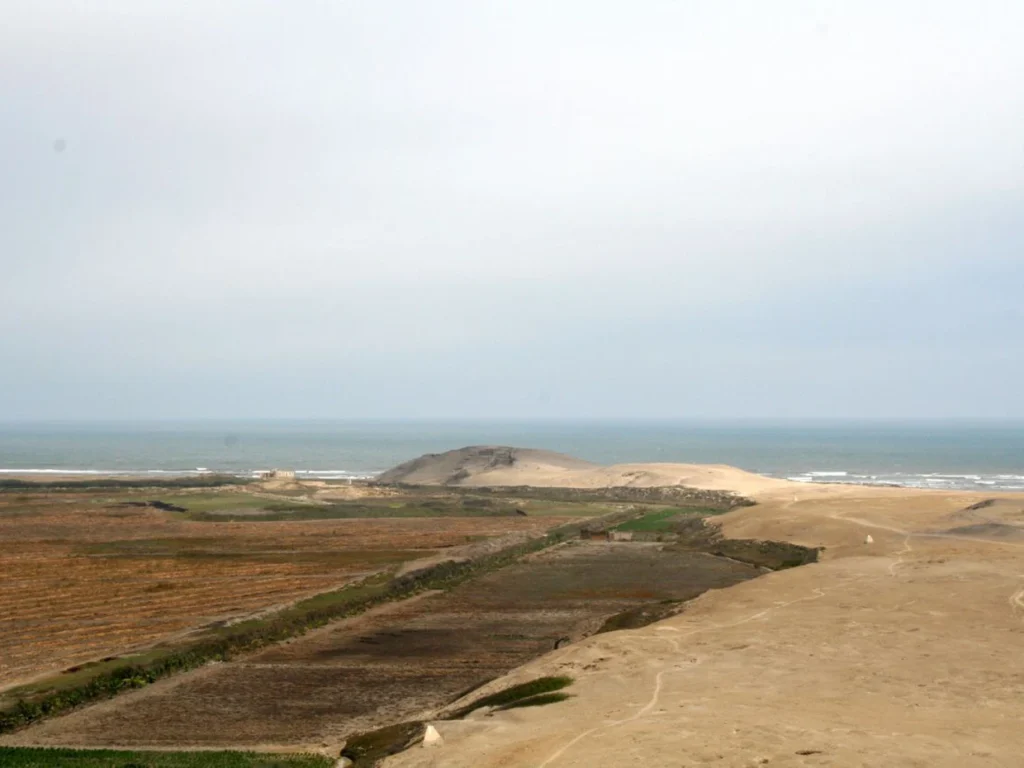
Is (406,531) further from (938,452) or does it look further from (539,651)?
(938,452)

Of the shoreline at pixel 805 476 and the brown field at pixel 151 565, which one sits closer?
the brown field at pixel 151 565

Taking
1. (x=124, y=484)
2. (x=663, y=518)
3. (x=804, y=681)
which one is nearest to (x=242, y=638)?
(x=804, y=681)

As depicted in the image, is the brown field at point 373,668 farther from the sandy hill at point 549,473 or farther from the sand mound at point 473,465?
the sand mound at point 473,465

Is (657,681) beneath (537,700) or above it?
above

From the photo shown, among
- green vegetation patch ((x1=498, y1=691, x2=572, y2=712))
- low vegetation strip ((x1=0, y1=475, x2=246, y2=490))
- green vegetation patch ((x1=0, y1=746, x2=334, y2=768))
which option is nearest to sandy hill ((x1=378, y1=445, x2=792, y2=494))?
low vegetation strip ((x1=0, y1=475, x2=246, y2=490))

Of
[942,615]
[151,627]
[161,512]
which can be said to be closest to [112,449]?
[161,512]

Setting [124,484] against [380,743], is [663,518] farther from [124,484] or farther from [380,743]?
[124,484]

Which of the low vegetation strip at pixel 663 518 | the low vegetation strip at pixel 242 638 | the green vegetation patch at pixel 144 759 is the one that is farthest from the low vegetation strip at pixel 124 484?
the green vegetation patch at pixel 144 759
